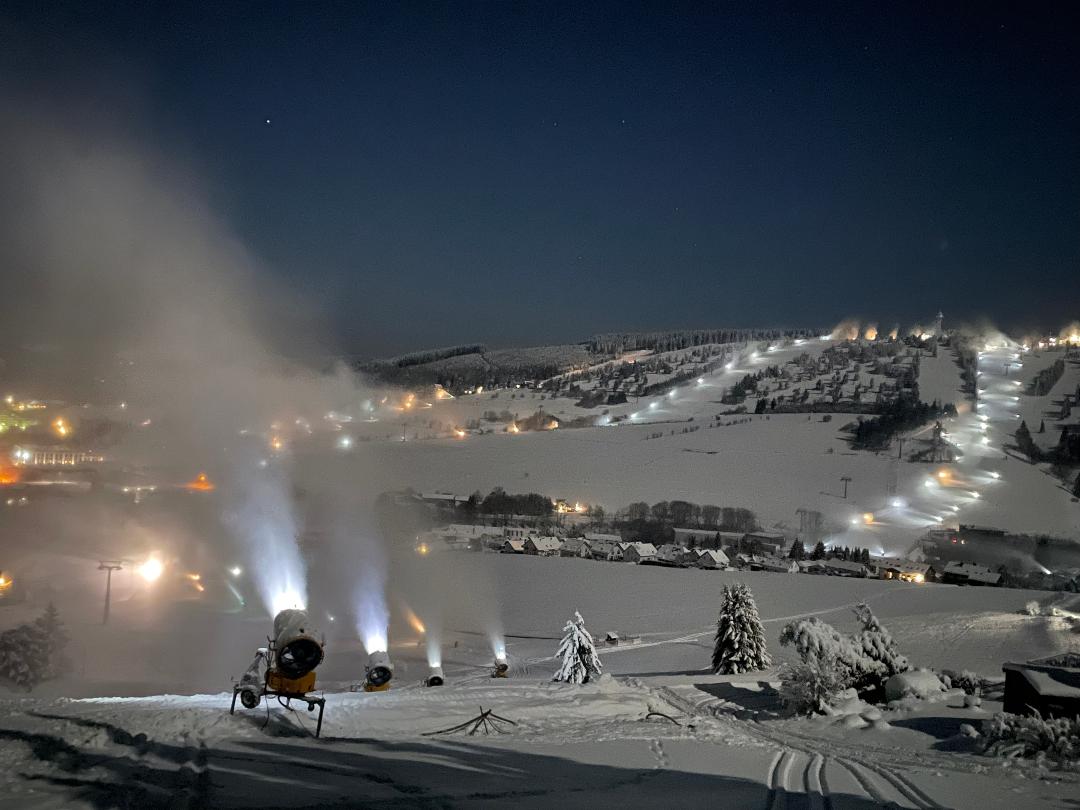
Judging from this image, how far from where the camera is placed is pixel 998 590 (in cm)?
3731

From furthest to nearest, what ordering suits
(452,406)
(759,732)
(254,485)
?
(452,406), (254,485), (759,732)

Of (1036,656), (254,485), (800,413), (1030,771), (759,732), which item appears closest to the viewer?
(1030,771)

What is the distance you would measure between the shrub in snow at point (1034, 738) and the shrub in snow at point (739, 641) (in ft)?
40.3

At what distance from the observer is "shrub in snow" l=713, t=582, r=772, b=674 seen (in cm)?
2127

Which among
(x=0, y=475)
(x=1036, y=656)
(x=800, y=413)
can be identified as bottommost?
(x=1036, y=656)

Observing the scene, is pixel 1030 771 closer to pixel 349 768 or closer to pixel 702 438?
pixel 349 768

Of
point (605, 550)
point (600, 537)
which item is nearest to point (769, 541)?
point (600, 537)

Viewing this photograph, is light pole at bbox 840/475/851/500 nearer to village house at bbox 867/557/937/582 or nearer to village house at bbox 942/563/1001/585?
village house at bbox 867/557/937/582

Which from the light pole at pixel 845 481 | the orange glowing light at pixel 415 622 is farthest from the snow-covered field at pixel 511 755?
the light pole at pixel 845 481

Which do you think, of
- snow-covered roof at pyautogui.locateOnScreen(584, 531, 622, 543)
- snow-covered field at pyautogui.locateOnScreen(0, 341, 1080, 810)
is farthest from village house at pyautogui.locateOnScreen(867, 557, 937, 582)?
snow-covered roof at pyautogui.locateOnScreen(584, 531, 622, 543)

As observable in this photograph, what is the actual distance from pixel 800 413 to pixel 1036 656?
72.1 meters

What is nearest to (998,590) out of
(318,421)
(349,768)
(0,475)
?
(349,768)

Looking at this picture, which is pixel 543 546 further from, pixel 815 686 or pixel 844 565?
pixel 815 686

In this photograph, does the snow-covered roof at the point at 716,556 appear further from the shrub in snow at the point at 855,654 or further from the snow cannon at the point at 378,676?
the snow cannon at the point at 378,676
